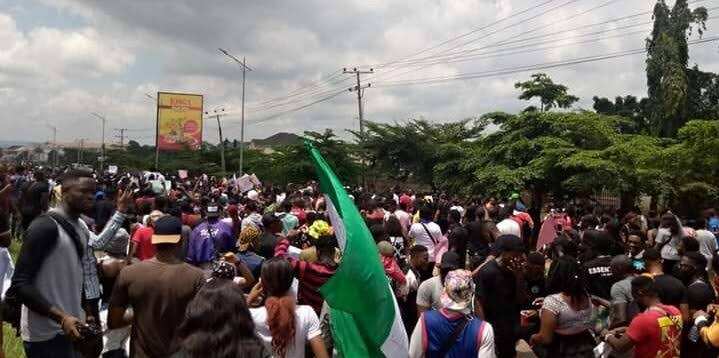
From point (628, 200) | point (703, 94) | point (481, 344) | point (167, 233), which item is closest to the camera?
point (481, 344)

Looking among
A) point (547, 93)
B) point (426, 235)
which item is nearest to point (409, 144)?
point (547, 93)

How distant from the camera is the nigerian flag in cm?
374

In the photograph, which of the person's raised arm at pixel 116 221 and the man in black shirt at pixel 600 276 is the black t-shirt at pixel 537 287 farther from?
the person's raised arm at pixel 116 221

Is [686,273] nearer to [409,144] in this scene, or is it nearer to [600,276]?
[600,276]

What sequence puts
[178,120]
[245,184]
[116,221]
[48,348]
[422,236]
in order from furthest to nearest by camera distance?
[178,120]
[245,184]
[422,236]
[116,221]
[48,348]

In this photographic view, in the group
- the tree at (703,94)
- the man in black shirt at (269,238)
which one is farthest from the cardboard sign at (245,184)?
the tree at (703,94)

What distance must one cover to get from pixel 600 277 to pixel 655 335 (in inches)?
65.4

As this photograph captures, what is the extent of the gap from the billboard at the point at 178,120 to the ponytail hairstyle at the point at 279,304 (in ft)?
187

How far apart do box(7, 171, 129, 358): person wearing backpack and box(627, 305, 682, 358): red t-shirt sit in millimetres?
3516

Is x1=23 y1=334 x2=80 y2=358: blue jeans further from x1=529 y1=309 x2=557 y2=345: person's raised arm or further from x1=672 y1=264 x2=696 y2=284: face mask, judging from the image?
x1=672 y1=264 x2=696 y2=284: face mask

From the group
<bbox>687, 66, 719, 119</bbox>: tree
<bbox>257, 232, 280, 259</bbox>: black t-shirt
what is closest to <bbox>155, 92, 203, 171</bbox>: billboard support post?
<bbox>687, 66, 719, 119</bbox>: tree

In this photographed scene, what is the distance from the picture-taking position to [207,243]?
744cm

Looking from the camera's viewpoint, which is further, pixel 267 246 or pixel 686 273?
pixel 267 246

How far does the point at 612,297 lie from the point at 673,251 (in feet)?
13.4
